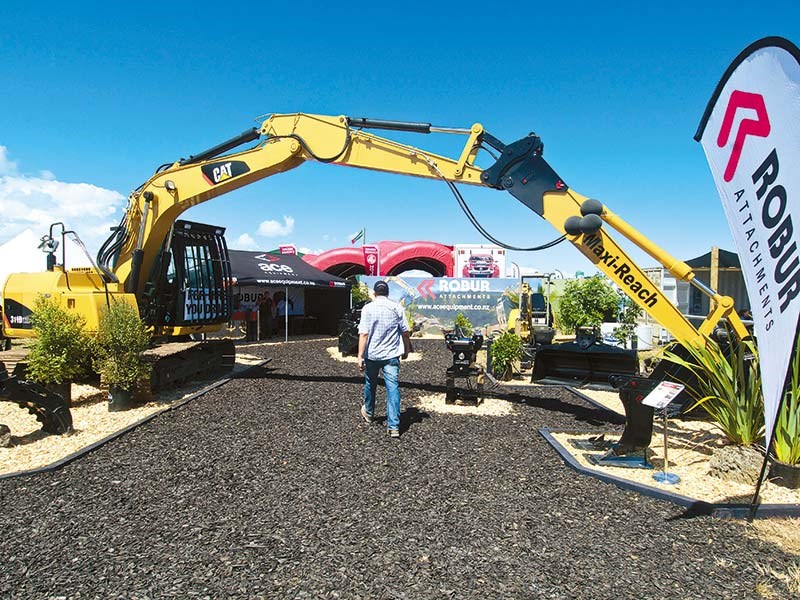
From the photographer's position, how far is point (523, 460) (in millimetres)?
5016

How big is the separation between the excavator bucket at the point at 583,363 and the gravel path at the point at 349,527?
2352mm

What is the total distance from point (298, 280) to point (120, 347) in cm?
1063

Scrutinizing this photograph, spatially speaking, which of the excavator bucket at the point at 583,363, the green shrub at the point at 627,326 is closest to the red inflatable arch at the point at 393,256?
the green shrub at the point at 627,326

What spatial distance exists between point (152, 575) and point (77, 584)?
1.34 feet

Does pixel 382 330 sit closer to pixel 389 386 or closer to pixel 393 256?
pixel 389 386

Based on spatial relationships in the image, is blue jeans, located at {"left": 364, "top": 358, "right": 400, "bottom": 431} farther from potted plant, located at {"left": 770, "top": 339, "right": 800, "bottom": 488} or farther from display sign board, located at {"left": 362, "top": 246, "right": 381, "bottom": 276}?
display sign board, located at {"left": 362, "top": 246, "right": 381, "bottom": 276}

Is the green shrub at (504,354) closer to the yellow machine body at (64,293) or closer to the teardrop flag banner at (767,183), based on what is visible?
the yellow machine body at (64,293)

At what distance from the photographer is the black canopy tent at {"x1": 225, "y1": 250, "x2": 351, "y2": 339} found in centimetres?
1630

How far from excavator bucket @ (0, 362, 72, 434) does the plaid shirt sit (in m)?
3.69

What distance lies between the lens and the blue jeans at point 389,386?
5820mm

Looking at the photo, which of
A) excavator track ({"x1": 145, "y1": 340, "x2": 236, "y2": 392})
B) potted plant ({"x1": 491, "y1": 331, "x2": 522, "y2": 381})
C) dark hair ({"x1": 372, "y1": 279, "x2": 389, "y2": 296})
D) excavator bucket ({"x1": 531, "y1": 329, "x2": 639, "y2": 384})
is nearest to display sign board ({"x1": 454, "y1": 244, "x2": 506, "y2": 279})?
potted plant ({"x1": 491, "y1": 331, "x2": 522, "y2": 381})

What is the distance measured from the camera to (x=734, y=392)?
4.96m

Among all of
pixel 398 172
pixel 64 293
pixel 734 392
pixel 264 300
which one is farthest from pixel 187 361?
pixel 264 300

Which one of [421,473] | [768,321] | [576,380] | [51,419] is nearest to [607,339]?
[576,380]
